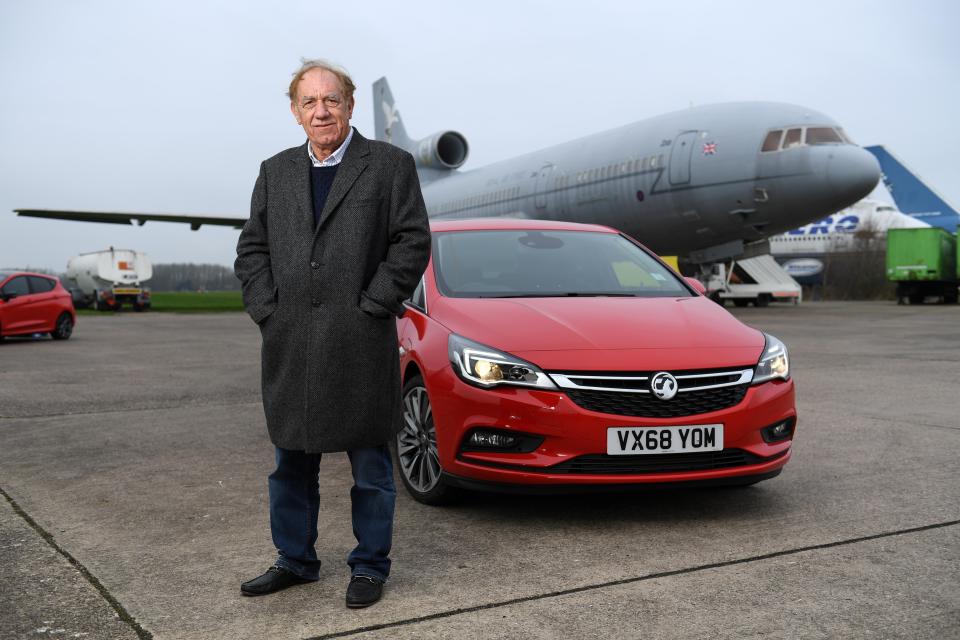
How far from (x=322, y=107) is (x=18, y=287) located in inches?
586

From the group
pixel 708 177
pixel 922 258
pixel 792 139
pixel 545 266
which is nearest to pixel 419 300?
pixel 545 266

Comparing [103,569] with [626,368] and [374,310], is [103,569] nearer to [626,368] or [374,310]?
[374,310]

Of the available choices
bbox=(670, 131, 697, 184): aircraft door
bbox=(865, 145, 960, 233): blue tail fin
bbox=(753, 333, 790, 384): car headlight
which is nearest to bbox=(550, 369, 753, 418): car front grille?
bbox=(753, 333, 790, 384): car headlight

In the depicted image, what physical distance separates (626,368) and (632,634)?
132cm

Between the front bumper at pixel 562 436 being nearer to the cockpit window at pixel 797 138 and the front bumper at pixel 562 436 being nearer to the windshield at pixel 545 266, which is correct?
the windshield at pixel 545 266

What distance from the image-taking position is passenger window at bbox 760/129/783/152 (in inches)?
614

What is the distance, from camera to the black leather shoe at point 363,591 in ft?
9.24

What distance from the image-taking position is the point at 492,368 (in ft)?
12.2

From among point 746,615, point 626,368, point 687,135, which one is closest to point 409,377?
point 626,368

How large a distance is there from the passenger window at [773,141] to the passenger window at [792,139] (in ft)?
0.38

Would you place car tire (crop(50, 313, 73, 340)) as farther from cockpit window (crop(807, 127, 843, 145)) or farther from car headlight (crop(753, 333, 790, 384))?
car headlight (crop(753, 333, 790, 384))

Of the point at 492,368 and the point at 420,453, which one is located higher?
the point at 492,368

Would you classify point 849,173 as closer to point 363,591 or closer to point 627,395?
point 627,395

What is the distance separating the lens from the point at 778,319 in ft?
62.7
